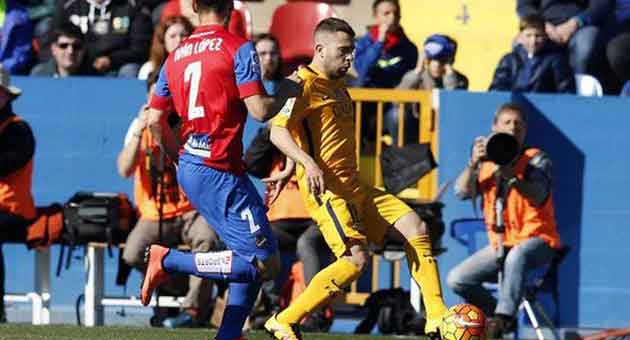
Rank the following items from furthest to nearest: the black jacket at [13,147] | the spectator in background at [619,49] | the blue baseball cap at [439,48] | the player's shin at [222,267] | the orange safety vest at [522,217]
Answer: the spectator in background at [619,49] < the blue baseball cap at [439,48] < the black jacket at [13,147] < the orange safety vest at [522,217] < the player's shin at [222,267]

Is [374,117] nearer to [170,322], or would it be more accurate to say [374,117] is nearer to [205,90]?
[170,322]

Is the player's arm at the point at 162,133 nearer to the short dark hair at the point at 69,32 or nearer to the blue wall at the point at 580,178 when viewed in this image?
the blue wall at the point at 580,178

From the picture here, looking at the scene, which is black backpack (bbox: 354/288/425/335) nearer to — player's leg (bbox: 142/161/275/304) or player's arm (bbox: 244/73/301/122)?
player's leg (bbox: 142/161/275/304)

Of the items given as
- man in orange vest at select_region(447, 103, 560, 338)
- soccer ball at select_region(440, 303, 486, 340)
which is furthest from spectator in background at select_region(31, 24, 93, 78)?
soccer ball at select_region(440, 303, 486, 340)

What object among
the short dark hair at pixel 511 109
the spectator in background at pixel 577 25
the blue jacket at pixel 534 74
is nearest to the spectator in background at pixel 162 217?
the short dark hair at pixel 511 109

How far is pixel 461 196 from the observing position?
13016 millimetres

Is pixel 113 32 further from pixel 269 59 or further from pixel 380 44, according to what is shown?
pixel 380 44

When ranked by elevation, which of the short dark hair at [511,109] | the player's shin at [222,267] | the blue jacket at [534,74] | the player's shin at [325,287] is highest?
the blue jacket at [534,74]

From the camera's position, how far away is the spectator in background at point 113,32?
49.6ft

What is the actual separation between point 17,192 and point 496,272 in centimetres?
344

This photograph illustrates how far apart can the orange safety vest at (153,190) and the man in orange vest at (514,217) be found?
2006mm

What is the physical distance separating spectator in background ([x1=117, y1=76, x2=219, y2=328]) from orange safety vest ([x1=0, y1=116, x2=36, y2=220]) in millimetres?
678

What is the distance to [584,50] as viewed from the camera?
49.1ft

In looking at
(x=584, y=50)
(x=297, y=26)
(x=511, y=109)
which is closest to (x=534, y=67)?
(x=584, y=50)
